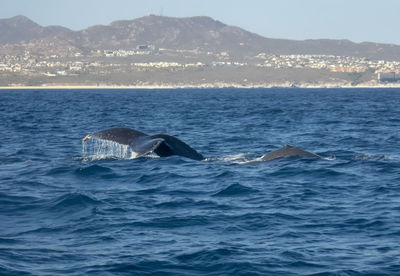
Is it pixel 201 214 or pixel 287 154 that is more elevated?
pixel 287 154

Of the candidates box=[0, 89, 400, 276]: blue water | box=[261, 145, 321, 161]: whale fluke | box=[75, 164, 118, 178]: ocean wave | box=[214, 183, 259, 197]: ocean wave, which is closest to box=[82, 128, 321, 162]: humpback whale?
box=[261, 145, 321, 161]: whale fluke

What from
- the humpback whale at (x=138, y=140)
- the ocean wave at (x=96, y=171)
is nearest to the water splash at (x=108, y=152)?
the ocean wave at (x=96, y=171)

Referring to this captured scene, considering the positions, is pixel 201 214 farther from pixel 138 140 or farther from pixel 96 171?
pixel 96 171

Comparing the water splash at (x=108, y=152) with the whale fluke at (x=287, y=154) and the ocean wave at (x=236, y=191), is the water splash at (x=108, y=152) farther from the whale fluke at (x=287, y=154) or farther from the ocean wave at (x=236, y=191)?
the ocean wave at (x=236, y=191)

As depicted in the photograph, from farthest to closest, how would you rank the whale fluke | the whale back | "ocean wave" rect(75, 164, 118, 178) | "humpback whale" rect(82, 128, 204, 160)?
the whale fluke → the whale back → "ocean wave" rect(75, 164, 118, 178) → "humpback whale" rect(82, 128, 204, 160)

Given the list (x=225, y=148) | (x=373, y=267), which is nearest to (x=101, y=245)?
(x=373, y=267)

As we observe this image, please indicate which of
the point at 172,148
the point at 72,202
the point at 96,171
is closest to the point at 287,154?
the point at 172,148

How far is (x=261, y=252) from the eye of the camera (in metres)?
8.24

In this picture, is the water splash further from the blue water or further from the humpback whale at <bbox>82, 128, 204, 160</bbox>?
the humpback whale at <bbox>82, 128, 204, 160</bbox>

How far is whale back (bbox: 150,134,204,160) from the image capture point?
46.9 ft

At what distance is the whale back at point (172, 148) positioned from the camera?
14.3m

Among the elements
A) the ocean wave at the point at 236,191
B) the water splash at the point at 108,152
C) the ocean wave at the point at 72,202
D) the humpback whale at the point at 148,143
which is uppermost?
the humpback whale at the point at 148,143

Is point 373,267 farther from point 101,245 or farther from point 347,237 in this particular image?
point 101,245

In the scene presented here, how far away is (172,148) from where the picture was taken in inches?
588
